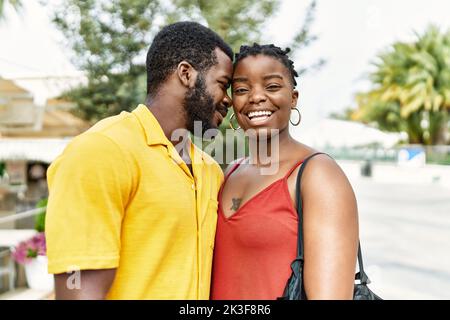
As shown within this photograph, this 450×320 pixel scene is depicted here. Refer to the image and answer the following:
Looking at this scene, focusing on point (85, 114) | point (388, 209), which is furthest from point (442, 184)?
point (85, 114)

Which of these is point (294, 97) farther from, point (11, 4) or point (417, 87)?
point (417, 87)

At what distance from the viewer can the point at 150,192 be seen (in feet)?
5.10

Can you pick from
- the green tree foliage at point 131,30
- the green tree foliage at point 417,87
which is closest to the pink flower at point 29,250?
the green tree foliage at point 131,30

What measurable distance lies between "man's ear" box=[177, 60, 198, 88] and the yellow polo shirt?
0.59ft

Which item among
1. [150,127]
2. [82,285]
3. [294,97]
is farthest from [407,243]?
[82,285]

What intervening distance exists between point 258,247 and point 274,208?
14 centimetres

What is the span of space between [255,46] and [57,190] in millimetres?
939

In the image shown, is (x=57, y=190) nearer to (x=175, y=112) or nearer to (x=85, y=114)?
(x=175, y=112)

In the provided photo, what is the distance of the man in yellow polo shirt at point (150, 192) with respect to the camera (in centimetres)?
141

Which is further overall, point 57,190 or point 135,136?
point 135,136

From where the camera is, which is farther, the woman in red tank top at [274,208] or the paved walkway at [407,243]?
the paved walkway at [407,243]

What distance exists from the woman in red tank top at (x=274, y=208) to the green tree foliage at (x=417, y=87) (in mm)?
32170

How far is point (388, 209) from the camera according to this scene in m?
14.4

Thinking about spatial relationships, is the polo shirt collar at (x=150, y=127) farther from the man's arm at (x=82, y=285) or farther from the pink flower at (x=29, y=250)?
the pink flower at (x=29, y=250)
